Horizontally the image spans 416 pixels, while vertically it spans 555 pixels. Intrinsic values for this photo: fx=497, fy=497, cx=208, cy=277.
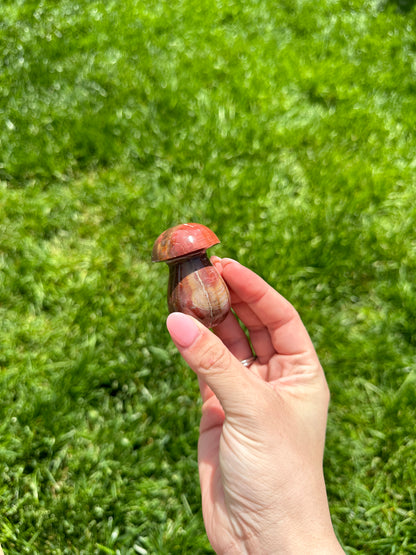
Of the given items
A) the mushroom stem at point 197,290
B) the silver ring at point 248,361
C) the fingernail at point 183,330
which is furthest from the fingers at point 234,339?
the fingernail at point 183,330

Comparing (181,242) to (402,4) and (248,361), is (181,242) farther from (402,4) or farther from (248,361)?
(402,4)

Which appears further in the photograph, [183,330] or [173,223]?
[173,223]

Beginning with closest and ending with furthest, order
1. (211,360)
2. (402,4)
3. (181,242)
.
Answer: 1. (211,360)
2. (181,242)
3. (402,4)

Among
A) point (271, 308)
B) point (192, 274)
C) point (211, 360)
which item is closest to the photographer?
point (211, 360)

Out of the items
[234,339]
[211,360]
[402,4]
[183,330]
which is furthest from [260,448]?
[402,4]

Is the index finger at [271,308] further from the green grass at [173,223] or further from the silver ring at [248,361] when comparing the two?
the green grass at [173,223]

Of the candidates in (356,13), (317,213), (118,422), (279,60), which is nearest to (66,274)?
(118,422)

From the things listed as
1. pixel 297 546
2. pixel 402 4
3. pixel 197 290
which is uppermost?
pixel 402 4
